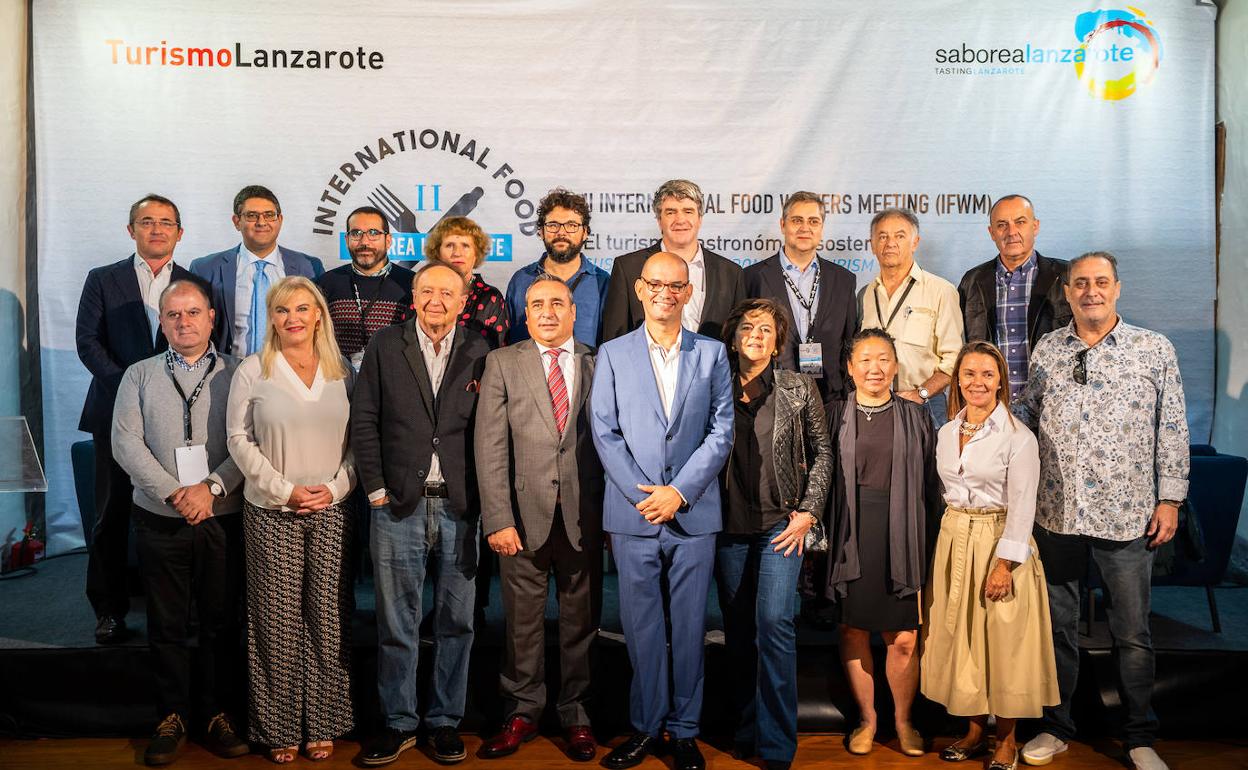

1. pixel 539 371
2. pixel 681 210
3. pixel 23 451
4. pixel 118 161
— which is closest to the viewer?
pixel 23 451

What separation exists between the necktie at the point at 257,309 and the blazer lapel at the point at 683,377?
7.00ft

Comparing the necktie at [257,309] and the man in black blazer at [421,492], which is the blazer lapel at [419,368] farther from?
the necktie at [257,309]

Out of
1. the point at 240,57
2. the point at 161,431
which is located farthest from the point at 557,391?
the point at 240,57

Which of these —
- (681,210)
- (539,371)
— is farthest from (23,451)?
(681,210)

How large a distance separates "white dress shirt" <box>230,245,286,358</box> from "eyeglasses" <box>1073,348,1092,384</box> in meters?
3.40

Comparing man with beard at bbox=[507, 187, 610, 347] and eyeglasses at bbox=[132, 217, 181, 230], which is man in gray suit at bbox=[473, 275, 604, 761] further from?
eyeglasses at bbox=[132, 217, 181, 230]

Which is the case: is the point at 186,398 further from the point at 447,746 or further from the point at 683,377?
the point at 683,377

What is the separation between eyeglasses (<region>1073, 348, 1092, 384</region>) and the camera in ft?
11.7

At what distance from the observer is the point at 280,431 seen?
342cm

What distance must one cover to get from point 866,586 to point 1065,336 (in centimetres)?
117

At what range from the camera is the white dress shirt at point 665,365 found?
11.2 feet

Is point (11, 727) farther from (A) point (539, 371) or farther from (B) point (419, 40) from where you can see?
(B) point (419, 40)

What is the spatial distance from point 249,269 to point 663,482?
2470 mm

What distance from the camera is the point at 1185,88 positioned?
536cm
